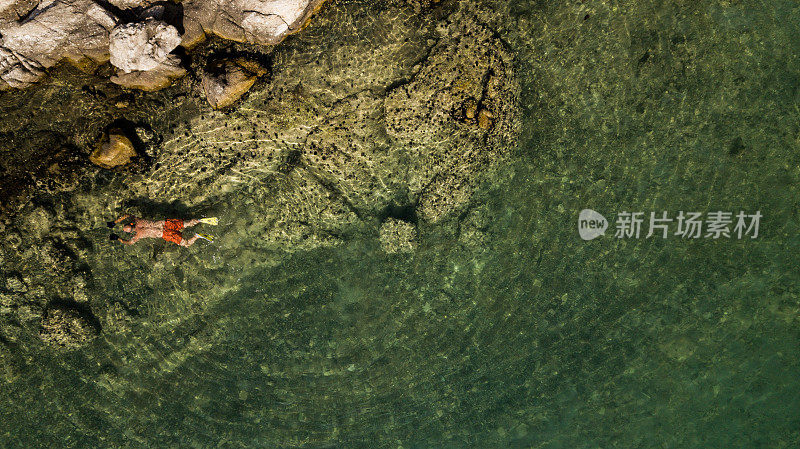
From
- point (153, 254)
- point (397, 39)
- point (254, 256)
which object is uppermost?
point (397, 39)

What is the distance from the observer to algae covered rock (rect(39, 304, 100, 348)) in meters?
4.66

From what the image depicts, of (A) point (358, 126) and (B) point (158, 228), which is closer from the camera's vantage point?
(B) point (158, 228)

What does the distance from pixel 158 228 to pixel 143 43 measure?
177 centimetres

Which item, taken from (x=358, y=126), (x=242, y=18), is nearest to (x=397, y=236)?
(x=358, y=126)

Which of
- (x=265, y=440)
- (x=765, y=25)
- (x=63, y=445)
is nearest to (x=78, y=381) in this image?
(x=63, y=445)

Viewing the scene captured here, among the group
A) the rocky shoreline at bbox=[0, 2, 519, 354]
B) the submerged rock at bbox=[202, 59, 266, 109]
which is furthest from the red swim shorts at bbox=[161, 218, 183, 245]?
the submerged rock at bbox=[202, 59, 266, 109]

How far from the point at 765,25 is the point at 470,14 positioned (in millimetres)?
3060

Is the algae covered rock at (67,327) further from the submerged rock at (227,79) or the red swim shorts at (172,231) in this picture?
the submerged rock at (227,79)

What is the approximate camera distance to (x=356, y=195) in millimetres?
4688

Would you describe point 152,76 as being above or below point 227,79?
below

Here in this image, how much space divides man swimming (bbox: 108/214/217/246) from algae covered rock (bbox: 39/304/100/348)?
0.91m

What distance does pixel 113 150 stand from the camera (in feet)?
14.6

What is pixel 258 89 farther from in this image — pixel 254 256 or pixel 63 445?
pixel 63 445

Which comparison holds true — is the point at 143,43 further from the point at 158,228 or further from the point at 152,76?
the point at 158,228
